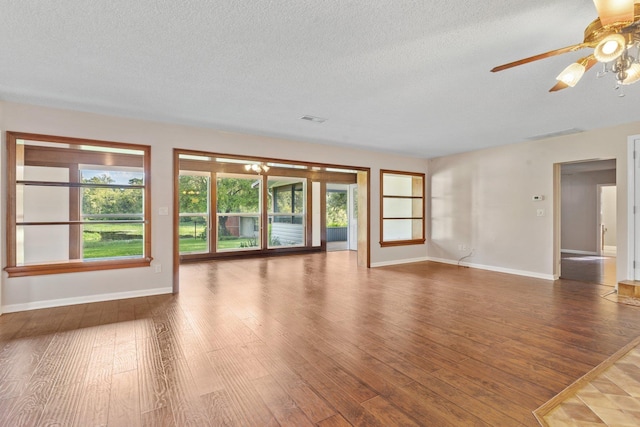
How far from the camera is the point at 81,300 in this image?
3900 millimetres

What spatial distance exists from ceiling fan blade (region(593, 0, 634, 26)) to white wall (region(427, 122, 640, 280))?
13.3 feet

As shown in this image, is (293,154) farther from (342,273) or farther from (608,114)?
(608,114)

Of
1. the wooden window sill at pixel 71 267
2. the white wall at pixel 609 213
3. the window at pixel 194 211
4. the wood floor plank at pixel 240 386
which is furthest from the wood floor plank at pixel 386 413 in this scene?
the white wall at pixel 609 213

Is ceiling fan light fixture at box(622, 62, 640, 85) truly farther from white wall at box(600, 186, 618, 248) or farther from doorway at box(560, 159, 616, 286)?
white wall at box(600, 186, 618, 248)

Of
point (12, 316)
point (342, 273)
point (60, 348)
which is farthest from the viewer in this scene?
point (342, 273)

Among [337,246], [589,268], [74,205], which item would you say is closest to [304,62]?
[74,205]

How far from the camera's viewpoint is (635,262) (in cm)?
428

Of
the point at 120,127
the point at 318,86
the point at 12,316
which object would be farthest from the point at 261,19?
the point at 12,316

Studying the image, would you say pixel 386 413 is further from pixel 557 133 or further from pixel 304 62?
pixel 557 133

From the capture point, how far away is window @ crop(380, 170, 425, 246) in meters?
7.07

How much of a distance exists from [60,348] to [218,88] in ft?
9.36

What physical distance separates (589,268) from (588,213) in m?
3.20

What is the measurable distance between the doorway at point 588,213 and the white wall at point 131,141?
7.90 m

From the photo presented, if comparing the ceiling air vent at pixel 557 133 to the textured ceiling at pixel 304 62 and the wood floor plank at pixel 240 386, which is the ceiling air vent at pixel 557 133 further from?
the wood floor plank at pixel 240 386
